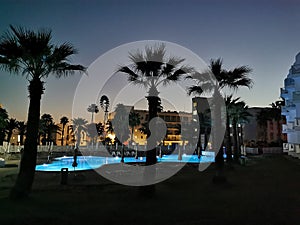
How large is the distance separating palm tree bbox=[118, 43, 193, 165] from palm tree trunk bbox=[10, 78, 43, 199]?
312 cm

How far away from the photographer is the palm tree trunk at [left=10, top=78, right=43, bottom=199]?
293 inches

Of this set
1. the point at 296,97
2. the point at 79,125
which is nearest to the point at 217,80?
the point at 296,97

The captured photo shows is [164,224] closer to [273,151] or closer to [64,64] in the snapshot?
[64,64]

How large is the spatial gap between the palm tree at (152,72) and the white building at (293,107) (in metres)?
22.9

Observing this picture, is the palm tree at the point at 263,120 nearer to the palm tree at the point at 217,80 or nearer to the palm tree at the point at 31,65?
the palm tree at the point at 217,80

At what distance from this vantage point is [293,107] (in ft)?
105

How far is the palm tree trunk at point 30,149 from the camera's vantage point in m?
7.44

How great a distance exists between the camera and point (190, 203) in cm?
746

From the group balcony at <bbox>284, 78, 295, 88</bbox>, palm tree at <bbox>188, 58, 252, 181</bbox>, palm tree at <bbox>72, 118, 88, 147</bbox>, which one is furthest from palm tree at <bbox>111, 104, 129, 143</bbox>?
palm tree at <bbox>188, 58, 252, 181</bbox>

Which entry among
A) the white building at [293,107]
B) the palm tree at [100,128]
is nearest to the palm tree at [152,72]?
the white building at [293,107]

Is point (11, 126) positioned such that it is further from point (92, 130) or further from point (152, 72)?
point (152, 72)

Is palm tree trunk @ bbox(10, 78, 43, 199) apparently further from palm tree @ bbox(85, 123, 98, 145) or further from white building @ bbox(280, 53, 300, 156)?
palm tree @ bbox(85, 123, 98, 145)

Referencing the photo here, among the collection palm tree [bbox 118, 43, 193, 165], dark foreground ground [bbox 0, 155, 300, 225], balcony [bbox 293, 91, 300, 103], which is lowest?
dark foreground ground [bbox 0, 155, 300, 225]

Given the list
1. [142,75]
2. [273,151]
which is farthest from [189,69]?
[273,151]
